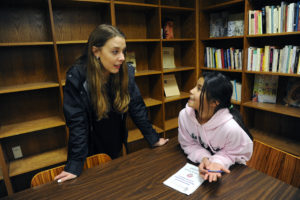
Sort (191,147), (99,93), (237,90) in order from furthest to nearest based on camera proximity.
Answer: (237,90) → (99,93) → (191,147)

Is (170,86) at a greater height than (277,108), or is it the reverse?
(170,86)

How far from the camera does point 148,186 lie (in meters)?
0.98

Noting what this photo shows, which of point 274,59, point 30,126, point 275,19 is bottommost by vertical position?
point 30,126

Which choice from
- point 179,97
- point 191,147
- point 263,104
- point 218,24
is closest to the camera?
point 191,147

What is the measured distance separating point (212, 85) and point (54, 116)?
6.29 ft

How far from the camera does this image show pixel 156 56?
268 centimetres

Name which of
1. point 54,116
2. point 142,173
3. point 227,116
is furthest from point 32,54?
point 227,116

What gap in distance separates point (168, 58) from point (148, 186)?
2.27m

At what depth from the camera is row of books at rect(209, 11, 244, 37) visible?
8.20 ft

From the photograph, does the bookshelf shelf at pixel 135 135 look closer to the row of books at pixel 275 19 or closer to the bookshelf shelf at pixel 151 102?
the bookshelf shelf at pixel 151 102

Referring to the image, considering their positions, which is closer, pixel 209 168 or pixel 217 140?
pixel 209 168

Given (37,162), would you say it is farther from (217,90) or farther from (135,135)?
(217,90)

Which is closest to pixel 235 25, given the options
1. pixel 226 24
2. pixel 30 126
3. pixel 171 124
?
pixel 226 24

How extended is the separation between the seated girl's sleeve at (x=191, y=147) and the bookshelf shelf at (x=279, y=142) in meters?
1.44
